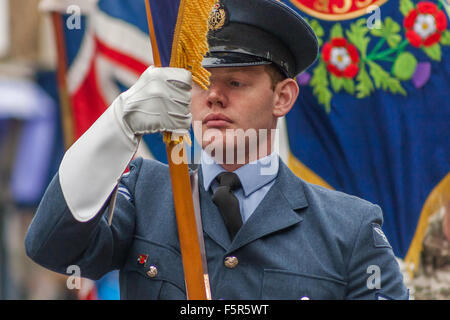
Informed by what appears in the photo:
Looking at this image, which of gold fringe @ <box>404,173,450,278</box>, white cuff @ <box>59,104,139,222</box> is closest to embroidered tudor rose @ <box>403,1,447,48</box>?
gold fringe @ <box>404,173,450,278</box>

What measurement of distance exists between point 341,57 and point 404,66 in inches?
14.2

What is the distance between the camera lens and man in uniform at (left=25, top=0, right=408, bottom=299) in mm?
2988

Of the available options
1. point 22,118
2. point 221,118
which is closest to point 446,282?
point 221,118

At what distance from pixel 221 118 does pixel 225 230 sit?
44 cm

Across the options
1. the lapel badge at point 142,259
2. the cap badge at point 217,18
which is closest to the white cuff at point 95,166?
the lapel badge at point 142,259

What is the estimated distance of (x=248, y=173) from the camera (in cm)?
321

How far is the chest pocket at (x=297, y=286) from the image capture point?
2.99 m

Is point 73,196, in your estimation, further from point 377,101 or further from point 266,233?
point 377,101

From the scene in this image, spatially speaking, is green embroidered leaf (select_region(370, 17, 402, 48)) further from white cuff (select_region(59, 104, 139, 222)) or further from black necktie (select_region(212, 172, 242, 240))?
white cuff (select_region(59, 104, 139, 222))

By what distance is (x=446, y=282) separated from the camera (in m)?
4.27

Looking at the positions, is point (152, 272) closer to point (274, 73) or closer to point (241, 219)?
point (241, 219)

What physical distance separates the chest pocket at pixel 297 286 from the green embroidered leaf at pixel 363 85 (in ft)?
5.67

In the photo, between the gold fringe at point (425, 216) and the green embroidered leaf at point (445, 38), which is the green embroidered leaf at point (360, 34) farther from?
the gold fringe at point (425, 216)

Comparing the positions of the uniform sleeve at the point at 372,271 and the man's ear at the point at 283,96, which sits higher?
the man's ear at the point at 283,96
